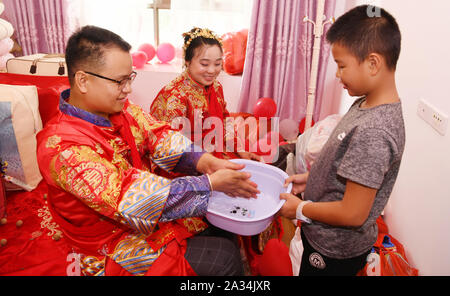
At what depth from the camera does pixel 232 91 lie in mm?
3180

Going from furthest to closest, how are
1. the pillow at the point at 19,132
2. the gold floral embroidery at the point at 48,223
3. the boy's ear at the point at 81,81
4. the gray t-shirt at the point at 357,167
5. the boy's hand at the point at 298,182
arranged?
1. the pillow at the point at 19,132
2. the gold floral embroidery at the point at 48,223
3. the boy's hand at the point at 298,182
4. the boy's ear at the point at 81,81
5. the gray t-shirt at the point at 357,167

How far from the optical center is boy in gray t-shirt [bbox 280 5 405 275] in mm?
935

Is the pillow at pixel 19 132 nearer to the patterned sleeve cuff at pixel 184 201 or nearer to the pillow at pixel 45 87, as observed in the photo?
the pillow at pixel 45 87

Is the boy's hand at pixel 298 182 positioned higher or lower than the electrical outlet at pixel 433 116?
lower

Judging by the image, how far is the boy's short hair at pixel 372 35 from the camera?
940 millimetres

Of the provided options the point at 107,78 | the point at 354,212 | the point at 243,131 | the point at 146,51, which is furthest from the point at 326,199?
the point at 146,51

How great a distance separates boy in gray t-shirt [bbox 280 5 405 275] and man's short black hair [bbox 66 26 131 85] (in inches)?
31.1

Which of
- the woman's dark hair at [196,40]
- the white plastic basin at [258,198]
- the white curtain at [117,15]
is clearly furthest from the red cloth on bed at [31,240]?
the white curtain at [117,15]

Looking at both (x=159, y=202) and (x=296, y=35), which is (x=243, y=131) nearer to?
(x=296, y=35)

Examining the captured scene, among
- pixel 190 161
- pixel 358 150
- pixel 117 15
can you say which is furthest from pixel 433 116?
pixel 117 15

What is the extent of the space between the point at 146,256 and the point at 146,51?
2470mm

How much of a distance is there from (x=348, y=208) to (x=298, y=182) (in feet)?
1.32

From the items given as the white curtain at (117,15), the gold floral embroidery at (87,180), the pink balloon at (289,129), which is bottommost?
the pink balloon at (289,129)

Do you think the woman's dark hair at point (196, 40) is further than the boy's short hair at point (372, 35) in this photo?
Yes
